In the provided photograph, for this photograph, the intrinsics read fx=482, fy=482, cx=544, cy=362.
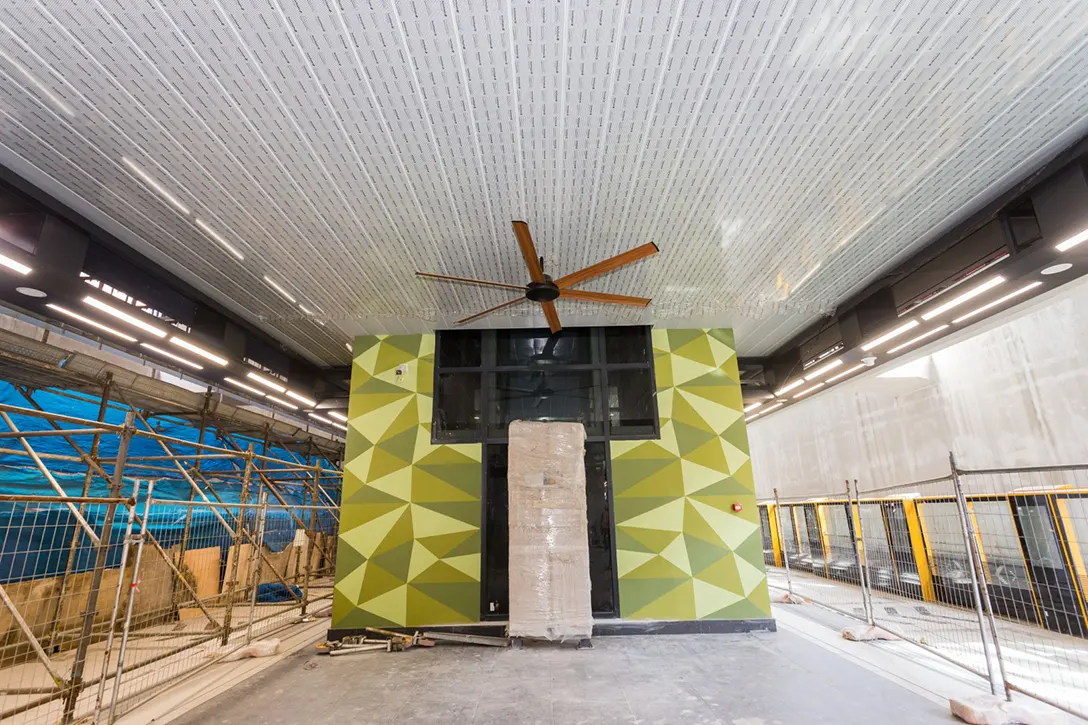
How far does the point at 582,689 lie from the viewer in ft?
12.2

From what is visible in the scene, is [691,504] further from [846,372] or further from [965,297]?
[965,297]

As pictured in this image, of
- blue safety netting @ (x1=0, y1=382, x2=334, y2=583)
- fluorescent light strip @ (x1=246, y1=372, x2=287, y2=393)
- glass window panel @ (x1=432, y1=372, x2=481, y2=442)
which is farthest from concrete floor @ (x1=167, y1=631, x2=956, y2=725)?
fluorescent light strip @ (x1=246, y1=372, x2=287, y2=393)

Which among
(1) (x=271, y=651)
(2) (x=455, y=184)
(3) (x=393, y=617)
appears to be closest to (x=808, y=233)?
(2) (x=455, y=184)

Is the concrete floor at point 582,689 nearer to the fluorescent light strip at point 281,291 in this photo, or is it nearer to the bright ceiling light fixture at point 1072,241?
the bright ceiling light fixture at point 1072,241

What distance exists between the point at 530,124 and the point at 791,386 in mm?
6298

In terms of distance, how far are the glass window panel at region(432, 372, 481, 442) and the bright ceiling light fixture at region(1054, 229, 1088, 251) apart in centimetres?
542

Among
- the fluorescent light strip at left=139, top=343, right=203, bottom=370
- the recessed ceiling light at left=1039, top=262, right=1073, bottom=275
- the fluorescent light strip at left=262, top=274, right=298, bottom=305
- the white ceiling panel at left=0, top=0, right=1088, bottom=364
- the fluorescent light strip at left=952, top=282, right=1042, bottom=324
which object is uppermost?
the white ceiling panel at left=0, top=0, right=1088, bottom=364

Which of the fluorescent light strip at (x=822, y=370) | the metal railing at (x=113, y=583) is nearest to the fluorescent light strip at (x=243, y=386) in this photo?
the metal railing at (x=113, y=583)

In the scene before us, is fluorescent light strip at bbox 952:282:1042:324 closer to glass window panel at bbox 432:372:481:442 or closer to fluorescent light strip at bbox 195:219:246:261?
glass window panel at bbox 432:372:481:442

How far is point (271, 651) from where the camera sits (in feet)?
15.6

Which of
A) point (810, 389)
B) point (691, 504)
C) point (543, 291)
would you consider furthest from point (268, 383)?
point (810, 389)

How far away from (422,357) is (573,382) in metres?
1.97

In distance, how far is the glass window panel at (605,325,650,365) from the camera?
6.24 m

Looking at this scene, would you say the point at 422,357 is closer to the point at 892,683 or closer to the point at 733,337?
the point at 733,337
